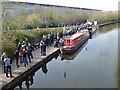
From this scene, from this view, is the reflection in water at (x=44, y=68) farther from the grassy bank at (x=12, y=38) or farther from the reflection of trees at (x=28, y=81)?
the grassy bank at (x=12, y=38)

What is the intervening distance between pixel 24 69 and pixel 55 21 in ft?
87.2

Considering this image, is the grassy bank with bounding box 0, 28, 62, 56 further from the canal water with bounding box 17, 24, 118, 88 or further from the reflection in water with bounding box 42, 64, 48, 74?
the canal water with bounding box 17, 24, 118, 88

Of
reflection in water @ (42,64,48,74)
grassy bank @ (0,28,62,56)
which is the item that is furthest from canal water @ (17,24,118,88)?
grassy bank @ (0,28,62,56)

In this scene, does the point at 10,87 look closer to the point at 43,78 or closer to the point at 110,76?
the point at 43,78

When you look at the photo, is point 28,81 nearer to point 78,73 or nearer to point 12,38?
point 78,73

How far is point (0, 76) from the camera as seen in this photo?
13.8 metres

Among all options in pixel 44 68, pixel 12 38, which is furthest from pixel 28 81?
pixel 12 38

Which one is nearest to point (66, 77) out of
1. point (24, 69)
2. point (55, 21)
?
point (24, 69)

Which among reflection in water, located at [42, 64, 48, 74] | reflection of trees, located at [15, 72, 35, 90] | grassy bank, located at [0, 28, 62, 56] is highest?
grassy bank, located at [0, 28, 62, 56]

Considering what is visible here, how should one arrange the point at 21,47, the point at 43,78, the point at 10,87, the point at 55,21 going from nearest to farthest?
the point at 10,87, the point at 43,78, the point at 21,47, the point at 55,21

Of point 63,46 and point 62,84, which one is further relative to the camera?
point 63,46

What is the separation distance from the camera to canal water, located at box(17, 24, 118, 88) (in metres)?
14.4

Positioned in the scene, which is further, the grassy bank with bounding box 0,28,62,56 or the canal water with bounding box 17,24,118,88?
the grassy bank with bounding box 0,28,62,56

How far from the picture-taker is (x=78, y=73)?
54.1 ft
